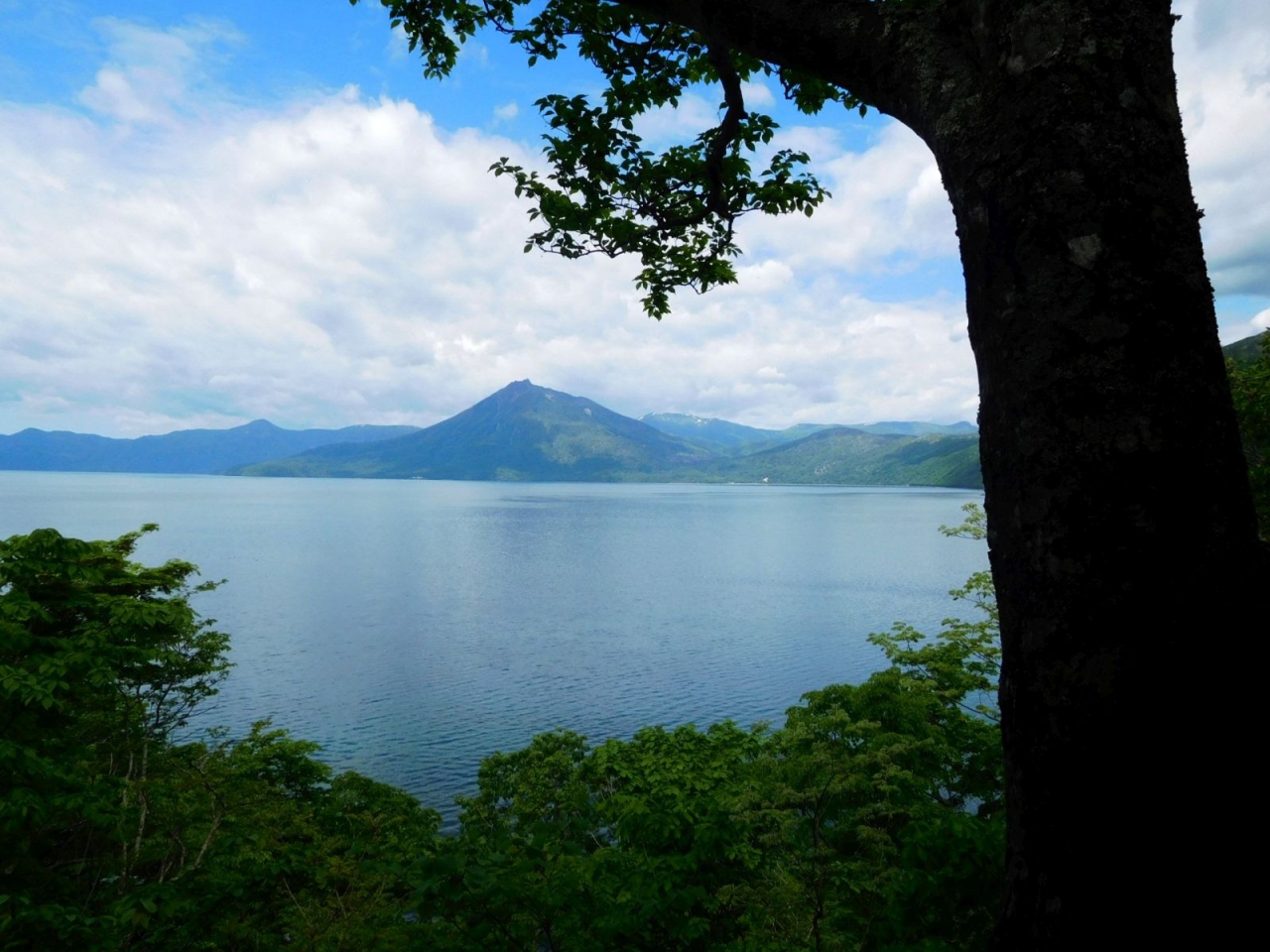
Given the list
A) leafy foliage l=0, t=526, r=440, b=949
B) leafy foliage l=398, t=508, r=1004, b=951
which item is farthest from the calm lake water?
leafy foliage l=398, t=508, r=1004, b=951

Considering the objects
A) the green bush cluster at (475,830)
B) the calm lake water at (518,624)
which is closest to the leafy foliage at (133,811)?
the green bush cluster at (475,830)

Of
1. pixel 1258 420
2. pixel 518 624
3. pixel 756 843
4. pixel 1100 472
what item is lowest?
pixel 518 624

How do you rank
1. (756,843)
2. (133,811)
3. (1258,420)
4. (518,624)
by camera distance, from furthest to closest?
(518,624)
(1258,420)
(756,843)
(133,811)

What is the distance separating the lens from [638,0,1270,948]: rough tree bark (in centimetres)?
171

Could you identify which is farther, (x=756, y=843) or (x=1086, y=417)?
(x=756, y=843)

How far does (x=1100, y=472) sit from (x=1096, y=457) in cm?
4

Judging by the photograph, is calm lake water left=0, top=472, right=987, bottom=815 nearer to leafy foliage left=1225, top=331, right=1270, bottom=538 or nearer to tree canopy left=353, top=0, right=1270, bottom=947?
leafy foliage left=1225, top=331, right=1270, bottom=538

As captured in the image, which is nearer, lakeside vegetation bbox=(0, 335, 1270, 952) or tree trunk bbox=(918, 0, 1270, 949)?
tree trunk bbox=(918, 0, 1270, 949)

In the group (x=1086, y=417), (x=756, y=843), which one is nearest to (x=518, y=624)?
(x=756, y=843)

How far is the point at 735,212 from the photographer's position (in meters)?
6.56

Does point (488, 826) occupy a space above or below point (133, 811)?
below

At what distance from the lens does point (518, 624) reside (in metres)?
53.4

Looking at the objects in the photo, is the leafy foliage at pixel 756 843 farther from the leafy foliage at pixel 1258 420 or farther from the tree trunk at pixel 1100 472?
the leafy foliage at pixel 1258 420

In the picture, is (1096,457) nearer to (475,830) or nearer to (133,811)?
(133,811)
